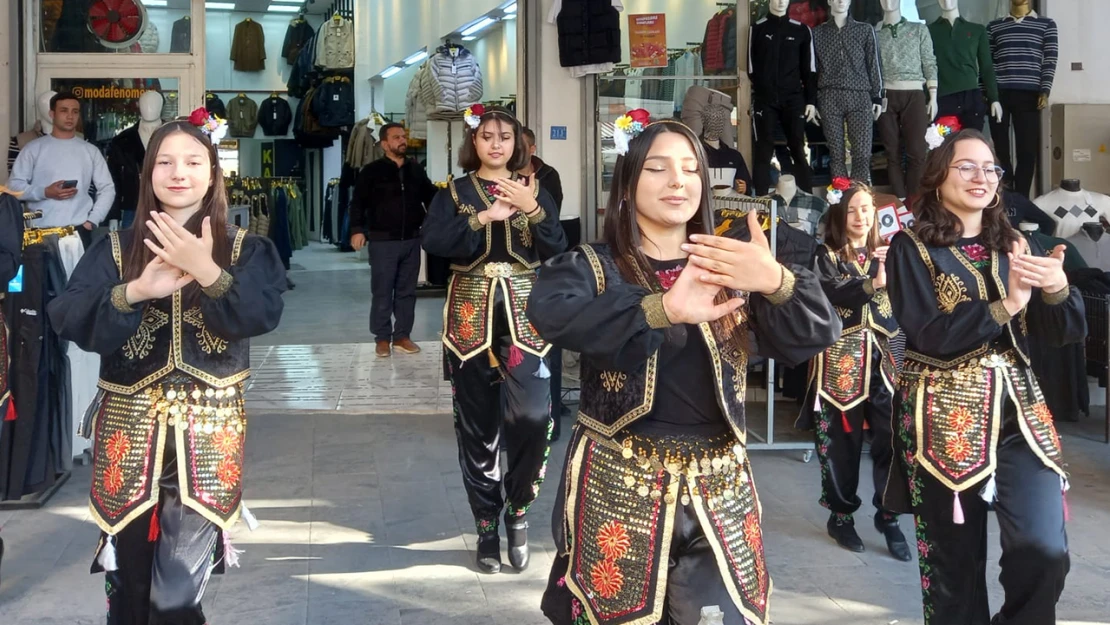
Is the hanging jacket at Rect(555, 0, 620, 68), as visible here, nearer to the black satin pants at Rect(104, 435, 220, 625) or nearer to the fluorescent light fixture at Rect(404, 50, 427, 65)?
the fluorescent light fixture at Rect(404, 50, 427, 65)

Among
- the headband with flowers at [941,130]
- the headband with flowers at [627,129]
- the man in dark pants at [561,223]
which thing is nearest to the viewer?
the headband with flowers at [627,129]

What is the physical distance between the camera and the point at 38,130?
8906mm

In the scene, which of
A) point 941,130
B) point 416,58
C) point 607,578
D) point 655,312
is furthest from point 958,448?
point 416,58

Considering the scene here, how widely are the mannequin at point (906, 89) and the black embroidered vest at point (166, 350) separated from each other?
723cm

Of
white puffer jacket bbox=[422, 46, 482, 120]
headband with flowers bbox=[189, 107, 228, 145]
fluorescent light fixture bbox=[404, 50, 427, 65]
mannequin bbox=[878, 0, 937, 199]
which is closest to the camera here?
headband with flowers bbox=[189, 107, 228, 145]

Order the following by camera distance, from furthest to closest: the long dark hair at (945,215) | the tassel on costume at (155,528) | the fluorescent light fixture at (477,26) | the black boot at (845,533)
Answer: the fluorescent light fixture at (477,26), the black boot at (845,533), the long dark hair at (945,215), the tassel on costume at (155,528)

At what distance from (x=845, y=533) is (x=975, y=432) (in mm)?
2015

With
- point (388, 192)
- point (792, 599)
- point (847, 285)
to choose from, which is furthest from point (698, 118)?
point (792, 599)

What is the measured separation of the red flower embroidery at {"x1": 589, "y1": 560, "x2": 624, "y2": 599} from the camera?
9.04 feet

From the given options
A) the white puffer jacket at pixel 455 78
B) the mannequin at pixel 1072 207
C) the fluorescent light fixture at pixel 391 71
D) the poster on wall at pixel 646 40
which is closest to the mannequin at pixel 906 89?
the mannequin at pixel 1072 207

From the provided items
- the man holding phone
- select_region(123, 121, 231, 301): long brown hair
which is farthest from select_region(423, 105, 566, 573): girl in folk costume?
the man holding phone

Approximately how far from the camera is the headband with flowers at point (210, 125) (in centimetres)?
352

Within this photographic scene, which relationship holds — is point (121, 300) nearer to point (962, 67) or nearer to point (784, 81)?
point (784, 81)

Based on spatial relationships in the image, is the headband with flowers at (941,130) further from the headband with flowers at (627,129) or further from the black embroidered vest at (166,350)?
the black embroidered vest at (166,350)
